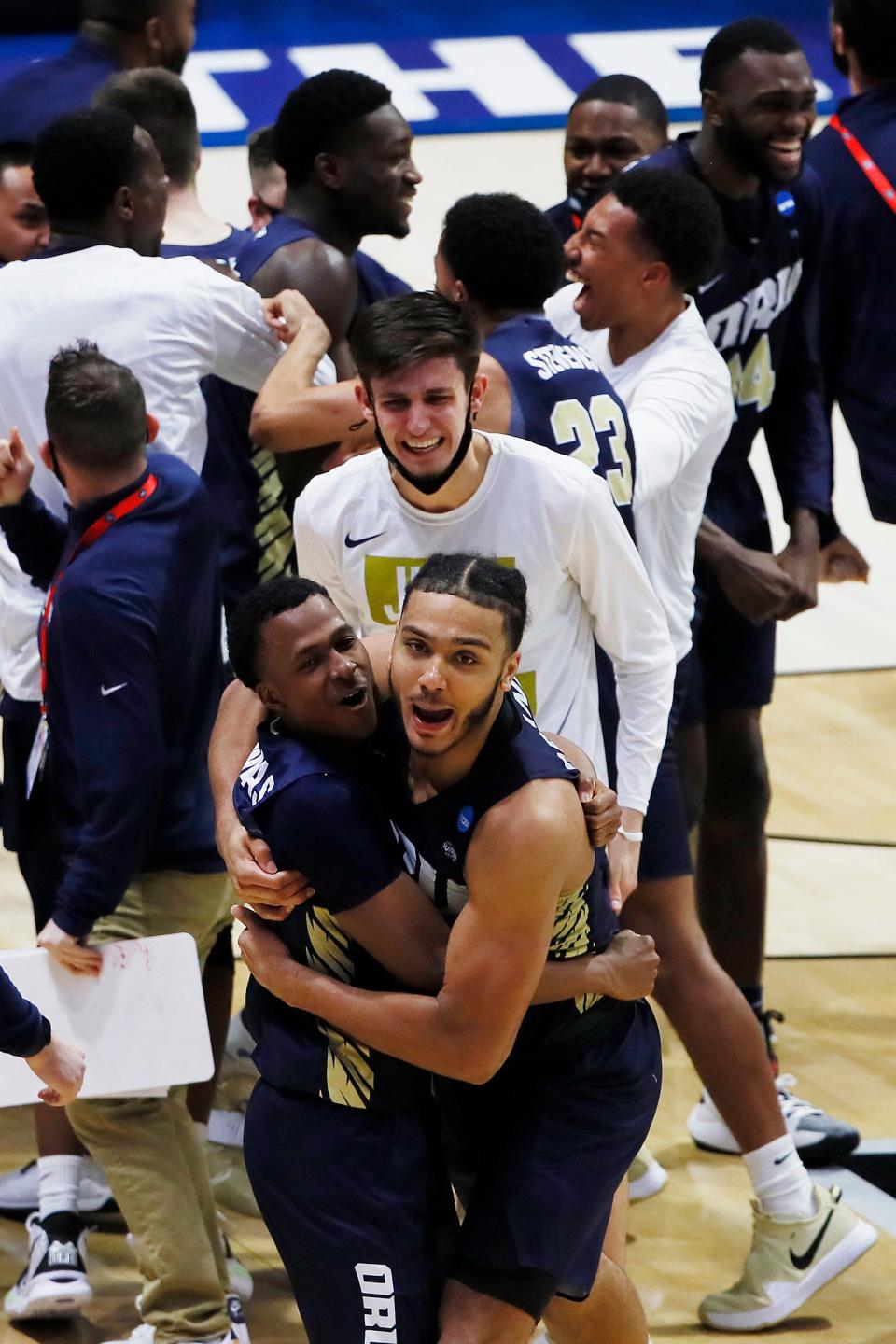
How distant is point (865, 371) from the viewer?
4180 mm

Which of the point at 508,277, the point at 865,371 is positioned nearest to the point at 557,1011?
the point at 508,277

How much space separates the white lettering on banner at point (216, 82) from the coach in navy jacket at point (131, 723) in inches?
274

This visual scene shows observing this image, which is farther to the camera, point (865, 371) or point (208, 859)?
point (865, 371)

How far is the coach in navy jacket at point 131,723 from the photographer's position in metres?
3.32

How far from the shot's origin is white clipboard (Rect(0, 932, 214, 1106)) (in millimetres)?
3215

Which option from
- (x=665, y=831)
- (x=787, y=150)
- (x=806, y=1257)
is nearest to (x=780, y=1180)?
(x=806, y=1257)

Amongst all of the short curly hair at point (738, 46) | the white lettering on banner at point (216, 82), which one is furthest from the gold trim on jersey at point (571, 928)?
the white lettering on banner at point (216, 82)

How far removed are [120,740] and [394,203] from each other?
1.43 m

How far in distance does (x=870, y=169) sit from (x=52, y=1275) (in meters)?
2.58

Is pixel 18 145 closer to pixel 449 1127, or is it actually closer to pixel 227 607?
pixel 227 607

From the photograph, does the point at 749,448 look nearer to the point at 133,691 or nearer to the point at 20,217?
the point at 133,691

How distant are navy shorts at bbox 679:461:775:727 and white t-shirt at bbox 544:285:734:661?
47cm

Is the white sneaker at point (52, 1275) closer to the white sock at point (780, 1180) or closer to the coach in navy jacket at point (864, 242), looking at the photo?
the white sock at point (780, 1180)

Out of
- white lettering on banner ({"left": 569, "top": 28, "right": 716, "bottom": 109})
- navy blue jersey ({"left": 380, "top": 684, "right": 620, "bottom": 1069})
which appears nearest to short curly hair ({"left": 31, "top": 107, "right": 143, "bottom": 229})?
navy blue jersey ({"left": 380, "top": 684, "right": 620, "bottom": 1069})
